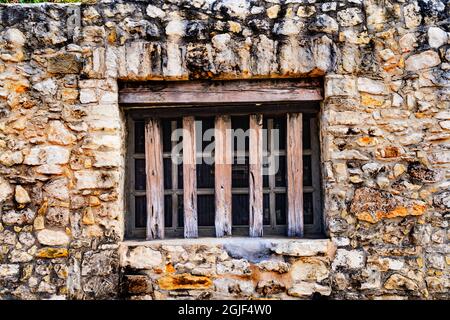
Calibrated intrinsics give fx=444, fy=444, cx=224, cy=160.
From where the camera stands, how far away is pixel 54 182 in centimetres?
341

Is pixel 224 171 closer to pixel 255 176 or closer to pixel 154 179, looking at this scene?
pixel 255 176

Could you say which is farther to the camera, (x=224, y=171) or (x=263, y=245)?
(x=224, y=171)

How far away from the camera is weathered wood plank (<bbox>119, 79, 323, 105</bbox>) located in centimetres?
351

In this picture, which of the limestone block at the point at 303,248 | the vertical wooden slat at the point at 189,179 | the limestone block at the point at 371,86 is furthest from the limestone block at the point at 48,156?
the limestone block at the point at 371,86

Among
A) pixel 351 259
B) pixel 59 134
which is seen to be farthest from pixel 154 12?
pixel 351 259

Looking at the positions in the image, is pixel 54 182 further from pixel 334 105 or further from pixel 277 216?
pixel 334 105

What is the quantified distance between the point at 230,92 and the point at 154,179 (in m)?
0.94

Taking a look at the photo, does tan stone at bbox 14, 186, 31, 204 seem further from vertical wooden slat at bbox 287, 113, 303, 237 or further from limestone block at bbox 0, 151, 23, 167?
vertical wooden slat at bbox 287, 113, 303, 237

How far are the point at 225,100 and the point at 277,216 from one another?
106 cm

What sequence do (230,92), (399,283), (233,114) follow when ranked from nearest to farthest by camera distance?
(399,283)
(230,92)
(233,114)

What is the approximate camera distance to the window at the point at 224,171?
3639 millimetres

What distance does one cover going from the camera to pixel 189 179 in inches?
144

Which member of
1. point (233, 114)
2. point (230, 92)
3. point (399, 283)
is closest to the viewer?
point (399, 283)
